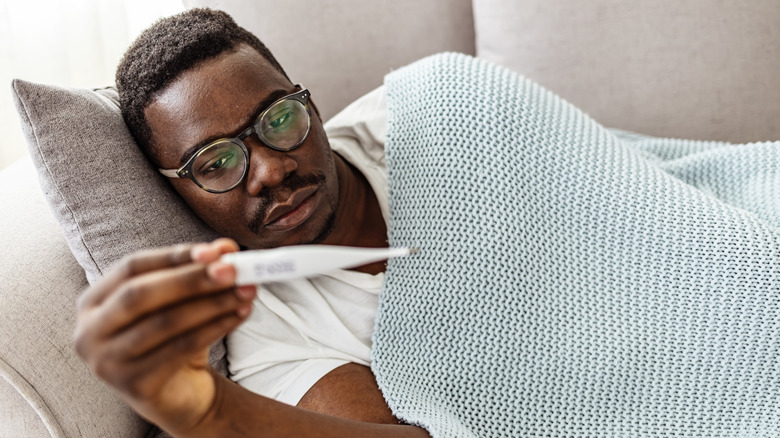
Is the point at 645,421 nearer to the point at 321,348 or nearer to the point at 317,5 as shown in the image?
the point at 321,348

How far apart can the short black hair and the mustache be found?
0.20m

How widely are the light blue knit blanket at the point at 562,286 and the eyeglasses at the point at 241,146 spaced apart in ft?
0.70

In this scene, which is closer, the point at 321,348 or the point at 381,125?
the point at 321,348

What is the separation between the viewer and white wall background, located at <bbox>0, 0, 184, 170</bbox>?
1.58 m

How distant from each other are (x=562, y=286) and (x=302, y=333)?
450 millimetres

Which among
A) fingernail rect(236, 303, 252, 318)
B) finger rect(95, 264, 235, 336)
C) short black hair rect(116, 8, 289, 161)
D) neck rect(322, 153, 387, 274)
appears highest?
short black hair rect(116, 8, 289, 161)

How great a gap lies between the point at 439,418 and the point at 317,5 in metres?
0.94

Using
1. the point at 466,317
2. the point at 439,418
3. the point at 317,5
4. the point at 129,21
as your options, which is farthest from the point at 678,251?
the point at 129,21

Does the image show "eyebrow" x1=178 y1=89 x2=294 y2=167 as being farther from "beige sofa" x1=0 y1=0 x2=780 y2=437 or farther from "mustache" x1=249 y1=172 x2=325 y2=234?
"beige sofa" x1=0 y1=0 x2=780 y2=437

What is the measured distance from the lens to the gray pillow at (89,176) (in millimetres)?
976

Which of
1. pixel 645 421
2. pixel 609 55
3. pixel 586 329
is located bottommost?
pixel 645 421

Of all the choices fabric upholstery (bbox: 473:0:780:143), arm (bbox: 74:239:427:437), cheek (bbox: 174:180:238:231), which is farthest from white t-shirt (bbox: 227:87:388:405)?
fabric upholstery (bbox: 473:0:780:143)

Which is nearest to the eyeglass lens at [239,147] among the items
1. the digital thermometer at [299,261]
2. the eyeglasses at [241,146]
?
the eyeglasses at [241,146]

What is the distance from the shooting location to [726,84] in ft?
4.57
